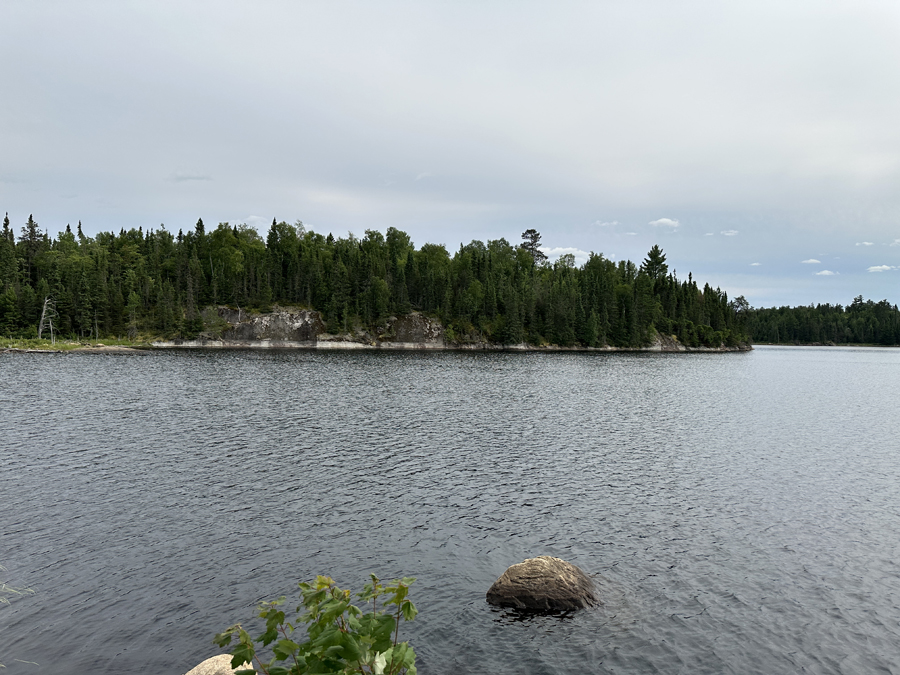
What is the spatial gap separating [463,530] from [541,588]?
6.08m

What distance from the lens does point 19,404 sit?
48.7 meters

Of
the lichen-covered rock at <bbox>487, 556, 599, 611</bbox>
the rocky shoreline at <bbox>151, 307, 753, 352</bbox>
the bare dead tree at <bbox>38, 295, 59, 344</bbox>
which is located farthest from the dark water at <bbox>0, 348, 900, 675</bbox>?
the rocky shoreline at <bbox>151, 307, 753, 352</bbox>

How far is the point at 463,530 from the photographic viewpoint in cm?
2108

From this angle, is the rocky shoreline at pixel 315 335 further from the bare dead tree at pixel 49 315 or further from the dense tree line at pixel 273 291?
the bare dead tree at pixel 49 315

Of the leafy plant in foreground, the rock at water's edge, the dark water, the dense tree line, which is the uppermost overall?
the dense tree line

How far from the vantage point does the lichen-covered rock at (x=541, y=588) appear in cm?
1528

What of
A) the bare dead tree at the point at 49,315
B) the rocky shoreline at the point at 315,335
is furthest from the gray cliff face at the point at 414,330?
the bare dead tree at the point at 49,315

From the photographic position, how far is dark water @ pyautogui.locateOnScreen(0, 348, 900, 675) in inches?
539

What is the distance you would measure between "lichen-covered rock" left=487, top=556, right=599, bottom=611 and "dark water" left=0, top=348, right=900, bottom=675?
44cm

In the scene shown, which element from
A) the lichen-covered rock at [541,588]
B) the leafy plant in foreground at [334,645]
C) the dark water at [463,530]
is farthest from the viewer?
the lichen-covered rock at [541,588]

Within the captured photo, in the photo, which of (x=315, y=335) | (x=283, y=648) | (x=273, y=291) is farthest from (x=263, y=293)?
(x=283, y=648)

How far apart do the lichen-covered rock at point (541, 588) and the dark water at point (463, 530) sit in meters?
0.44

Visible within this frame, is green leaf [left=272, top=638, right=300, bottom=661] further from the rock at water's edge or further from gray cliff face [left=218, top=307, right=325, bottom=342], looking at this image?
gray cliff face [left=218, top=307, right=325, bottom=342]

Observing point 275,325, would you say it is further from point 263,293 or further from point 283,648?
point 283,648
